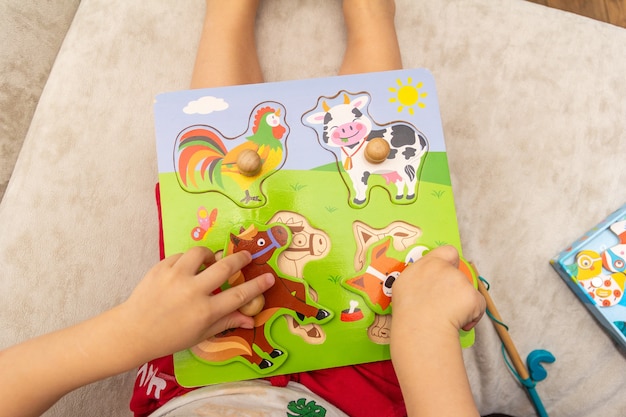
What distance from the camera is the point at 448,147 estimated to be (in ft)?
2.36

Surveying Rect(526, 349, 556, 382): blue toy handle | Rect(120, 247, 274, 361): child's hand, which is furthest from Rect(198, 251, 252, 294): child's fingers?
Rect(526, 349, 556, 382): blue toy handle

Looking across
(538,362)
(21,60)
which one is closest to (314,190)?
(538,362)

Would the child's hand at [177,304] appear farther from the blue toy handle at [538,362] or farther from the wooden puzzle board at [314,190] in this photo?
the blue toy handle at [538,362]

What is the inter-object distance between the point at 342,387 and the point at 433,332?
0.50ft

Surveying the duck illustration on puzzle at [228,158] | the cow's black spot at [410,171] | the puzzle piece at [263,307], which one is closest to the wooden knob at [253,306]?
the puzzle piece at [263,307]

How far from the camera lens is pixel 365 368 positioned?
1.91 feet

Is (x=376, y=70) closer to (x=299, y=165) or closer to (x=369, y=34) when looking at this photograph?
(x=369, y=34)

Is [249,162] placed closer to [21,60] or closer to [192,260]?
[192,260]

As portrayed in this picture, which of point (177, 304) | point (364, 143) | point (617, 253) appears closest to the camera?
point (177, 304)

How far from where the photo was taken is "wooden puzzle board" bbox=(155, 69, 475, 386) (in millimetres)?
537

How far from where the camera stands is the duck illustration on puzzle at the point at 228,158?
0.55m

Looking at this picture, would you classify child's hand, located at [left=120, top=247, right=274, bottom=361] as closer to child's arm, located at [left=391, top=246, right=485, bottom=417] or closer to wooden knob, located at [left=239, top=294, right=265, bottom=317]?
wooden knob, located at [left=239, top=294, right=265, bottom=317]

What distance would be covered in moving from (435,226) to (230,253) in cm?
24

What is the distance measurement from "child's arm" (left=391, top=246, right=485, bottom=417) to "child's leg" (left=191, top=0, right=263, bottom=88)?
0.35 meters
